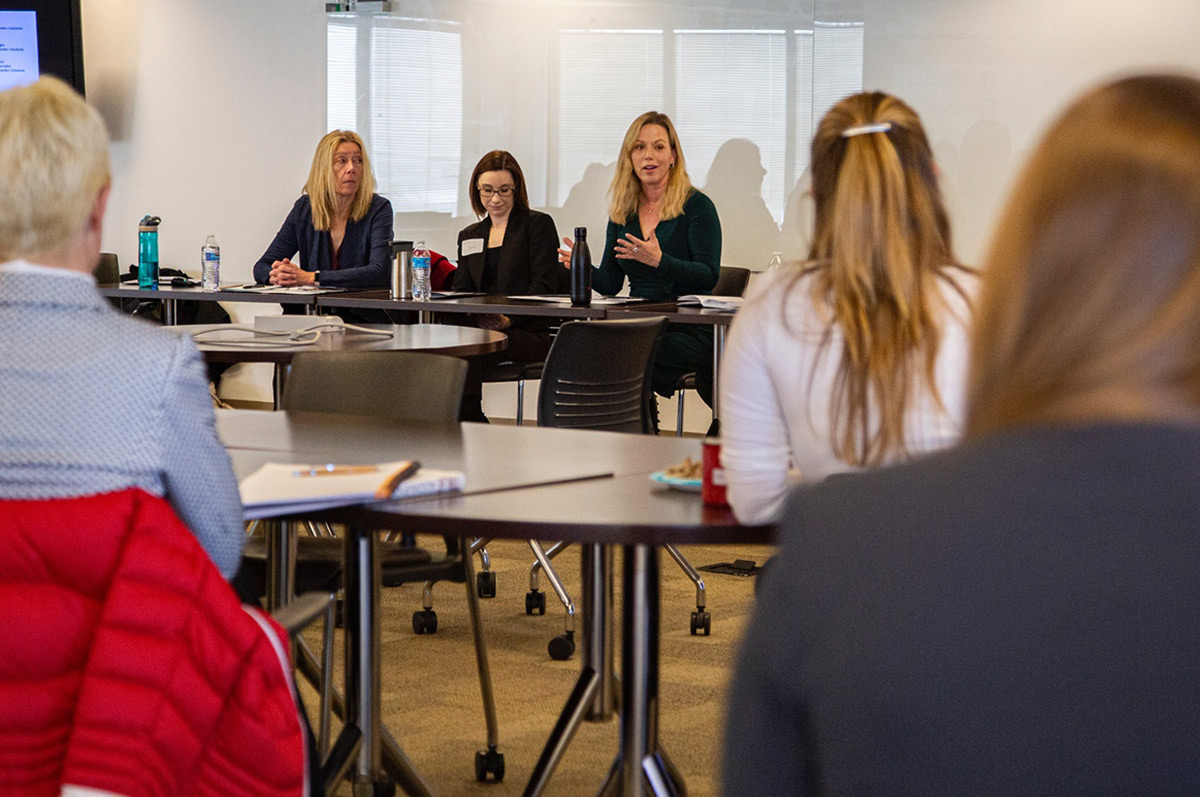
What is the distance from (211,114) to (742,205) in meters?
3.31

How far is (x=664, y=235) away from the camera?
18.7ft

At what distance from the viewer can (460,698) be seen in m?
3.32

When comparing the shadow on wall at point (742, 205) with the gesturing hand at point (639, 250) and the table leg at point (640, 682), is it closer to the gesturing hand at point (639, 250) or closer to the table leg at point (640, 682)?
the gesturing hand at point (639, 250)

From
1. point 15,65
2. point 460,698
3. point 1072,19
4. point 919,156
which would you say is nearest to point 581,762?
point 460,698

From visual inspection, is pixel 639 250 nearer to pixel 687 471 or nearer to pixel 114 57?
pixel 687 471

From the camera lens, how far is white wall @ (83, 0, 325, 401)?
26.9 feet

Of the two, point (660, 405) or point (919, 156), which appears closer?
point (919, 156)

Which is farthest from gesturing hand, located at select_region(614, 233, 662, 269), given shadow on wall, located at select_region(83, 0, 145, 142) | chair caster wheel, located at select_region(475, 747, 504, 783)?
shadow on wall, located at select_region(83, 0, 145, 142)

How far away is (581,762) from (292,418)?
963 mm

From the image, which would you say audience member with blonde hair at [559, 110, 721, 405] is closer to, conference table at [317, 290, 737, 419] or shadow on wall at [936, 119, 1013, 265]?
conference table at [317, 290, 737, 419]

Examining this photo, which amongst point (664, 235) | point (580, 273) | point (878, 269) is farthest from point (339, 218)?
point (878, 269)

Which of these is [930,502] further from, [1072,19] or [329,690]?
[1072,19]

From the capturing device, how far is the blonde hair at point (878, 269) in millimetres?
1808

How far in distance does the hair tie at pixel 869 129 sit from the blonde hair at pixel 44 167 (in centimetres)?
95
